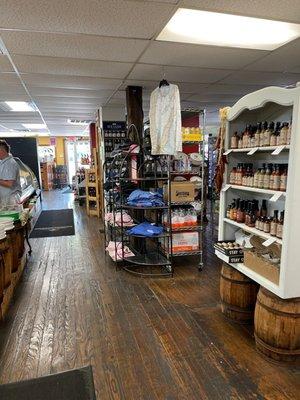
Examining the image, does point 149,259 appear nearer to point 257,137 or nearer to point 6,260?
point 6,260

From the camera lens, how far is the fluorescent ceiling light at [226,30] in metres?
2.34

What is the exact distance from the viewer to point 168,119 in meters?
3.54

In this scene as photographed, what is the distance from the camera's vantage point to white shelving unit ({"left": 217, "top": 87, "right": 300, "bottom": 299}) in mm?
2004

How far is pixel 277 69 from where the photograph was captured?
3830mm

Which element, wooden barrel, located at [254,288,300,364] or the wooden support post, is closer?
wooden barrel, located at [254,288,300,364]

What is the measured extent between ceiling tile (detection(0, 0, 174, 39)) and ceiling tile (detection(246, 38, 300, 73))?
1496mm

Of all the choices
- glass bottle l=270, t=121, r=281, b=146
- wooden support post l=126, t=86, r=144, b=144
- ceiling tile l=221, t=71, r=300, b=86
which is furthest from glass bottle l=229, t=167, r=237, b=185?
wooden support post l=126, t=86, r=144, b=144

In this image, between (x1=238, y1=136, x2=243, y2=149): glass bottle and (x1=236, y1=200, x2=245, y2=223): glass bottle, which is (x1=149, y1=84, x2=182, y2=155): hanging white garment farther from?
(x1=236, y1=200, x2=245, y2=223): glass bottle

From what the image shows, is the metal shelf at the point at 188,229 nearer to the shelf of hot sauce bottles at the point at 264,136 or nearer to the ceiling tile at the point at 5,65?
the shelf of hot sauce bottles at the point at 264,136

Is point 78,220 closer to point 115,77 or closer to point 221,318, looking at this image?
point 115,77

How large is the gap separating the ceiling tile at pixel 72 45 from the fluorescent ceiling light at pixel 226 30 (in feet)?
1.22

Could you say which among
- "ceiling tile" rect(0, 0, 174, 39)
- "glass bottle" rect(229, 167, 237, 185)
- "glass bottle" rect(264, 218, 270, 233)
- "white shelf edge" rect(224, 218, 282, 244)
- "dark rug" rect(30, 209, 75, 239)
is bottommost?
"dark rug" rect(30, 209, 75, 239)

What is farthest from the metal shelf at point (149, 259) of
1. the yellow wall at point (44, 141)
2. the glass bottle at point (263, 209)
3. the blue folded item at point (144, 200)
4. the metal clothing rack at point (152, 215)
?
the yellow wall at point (44, 141)

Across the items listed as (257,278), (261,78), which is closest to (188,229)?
(257,278)
